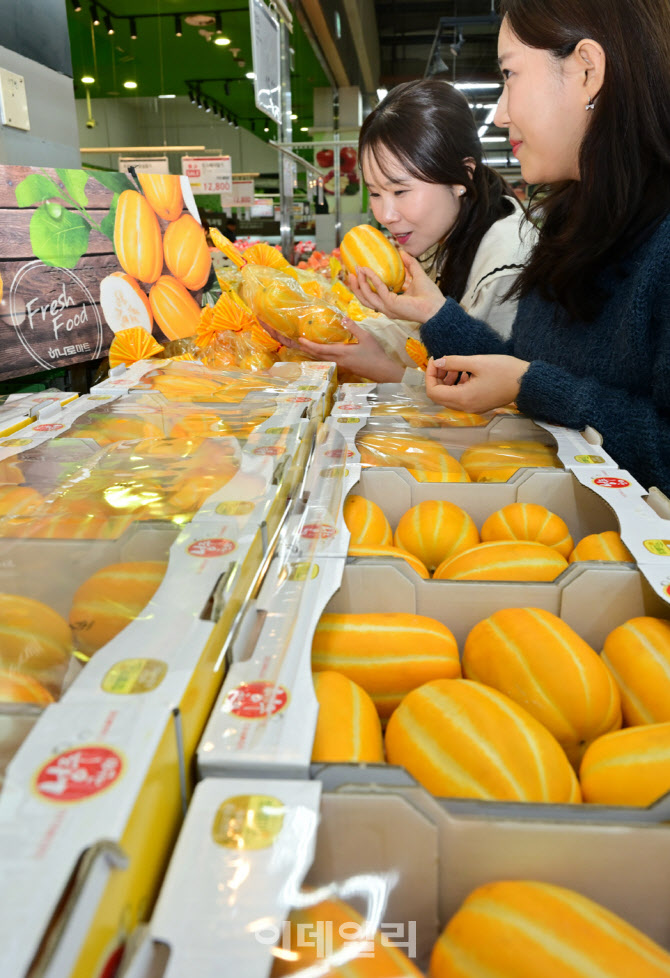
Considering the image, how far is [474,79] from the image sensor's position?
10.3 meters

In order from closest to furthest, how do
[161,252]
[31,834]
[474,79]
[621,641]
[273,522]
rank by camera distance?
[31,834] → [621,641] → [273,522] → [161,252] → [474,79]

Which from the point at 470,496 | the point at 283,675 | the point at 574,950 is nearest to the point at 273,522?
the point at 283,675

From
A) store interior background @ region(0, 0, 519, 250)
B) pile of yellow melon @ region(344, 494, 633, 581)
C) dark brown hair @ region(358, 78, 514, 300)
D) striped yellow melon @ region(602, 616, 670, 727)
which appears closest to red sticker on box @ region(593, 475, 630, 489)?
pile of yellow melon @ region(344, 494, 633, 581)

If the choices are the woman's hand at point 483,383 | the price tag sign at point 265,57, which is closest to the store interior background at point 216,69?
the price tag sign at point 265,57

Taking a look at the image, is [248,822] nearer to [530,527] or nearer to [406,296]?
[530,527]

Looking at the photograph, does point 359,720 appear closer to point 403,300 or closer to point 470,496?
point 470,496

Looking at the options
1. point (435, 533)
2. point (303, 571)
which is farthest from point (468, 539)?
point (303, 571)

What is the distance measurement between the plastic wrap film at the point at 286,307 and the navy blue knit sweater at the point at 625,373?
2.10ft

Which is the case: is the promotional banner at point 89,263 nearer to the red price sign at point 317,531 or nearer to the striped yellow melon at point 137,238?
the striped yellow melon at point 137,238

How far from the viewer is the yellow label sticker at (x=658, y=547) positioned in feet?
2.73

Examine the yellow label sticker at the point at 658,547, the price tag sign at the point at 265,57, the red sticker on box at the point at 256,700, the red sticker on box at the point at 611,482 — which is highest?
the price tag sign at the point at 265,57

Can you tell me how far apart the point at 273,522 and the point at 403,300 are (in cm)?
110

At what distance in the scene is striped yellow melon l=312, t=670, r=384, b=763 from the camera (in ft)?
1.85

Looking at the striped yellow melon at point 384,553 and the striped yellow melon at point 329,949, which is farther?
the striped yellow melon at point 384,553
